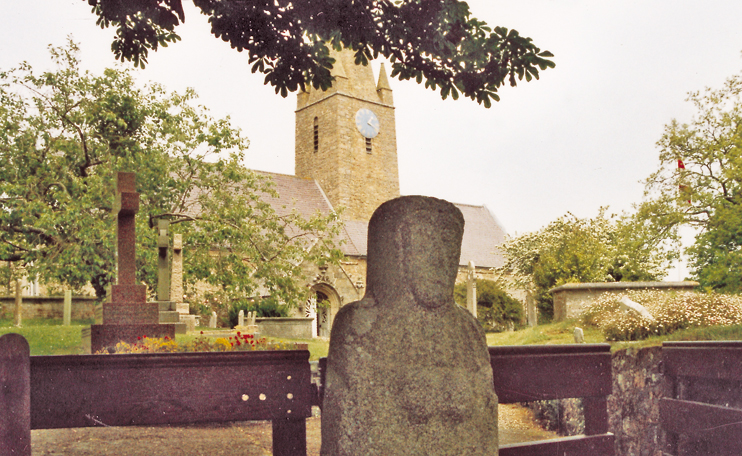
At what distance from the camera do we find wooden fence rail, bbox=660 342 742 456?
3367 millimetres

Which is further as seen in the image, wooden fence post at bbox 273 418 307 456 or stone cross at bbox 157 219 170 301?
stone cross at bbox 157 219 170 301

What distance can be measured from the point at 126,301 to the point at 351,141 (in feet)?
104

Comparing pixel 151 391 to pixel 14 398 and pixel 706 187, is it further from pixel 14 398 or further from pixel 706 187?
pixel 706 187

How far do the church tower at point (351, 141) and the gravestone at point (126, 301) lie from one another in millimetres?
28658

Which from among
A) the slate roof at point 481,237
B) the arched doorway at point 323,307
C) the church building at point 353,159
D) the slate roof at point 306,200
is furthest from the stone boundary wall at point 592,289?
the slate roof at point 481,237

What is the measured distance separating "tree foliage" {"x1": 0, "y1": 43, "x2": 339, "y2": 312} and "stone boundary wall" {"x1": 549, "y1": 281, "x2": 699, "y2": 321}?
6149mm

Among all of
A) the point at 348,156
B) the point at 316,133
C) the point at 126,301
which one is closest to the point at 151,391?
the point at 126,301

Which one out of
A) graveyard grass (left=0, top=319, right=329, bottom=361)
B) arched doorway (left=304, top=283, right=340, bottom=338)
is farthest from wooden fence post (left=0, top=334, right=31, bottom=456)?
arched doorway (left=304, top=283, right=340, bottom=338)

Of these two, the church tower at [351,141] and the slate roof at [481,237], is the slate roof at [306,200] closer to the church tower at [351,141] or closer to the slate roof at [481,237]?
the church tower at [351,141]

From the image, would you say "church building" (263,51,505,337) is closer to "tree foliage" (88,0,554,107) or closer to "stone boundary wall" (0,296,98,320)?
"stone boundary wall" (0,296,98,320)

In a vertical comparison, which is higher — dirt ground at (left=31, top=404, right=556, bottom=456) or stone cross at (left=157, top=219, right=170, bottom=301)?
stone cross at (left=157, top=219, right=170, bottom=301)

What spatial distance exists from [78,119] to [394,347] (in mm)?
16929

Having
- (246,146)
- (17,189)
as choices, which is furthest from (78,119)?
(246,146)

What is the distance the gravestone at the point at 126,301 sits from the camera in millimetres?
10023
